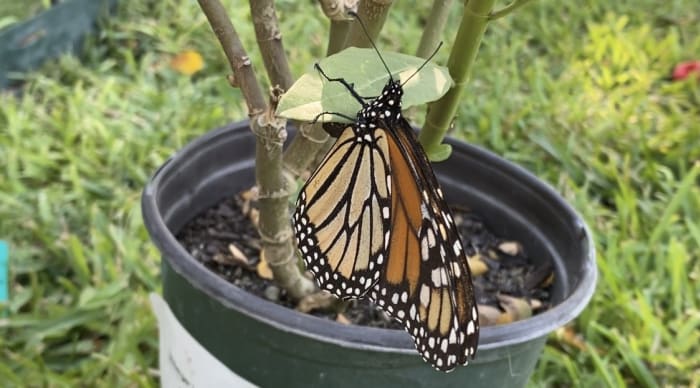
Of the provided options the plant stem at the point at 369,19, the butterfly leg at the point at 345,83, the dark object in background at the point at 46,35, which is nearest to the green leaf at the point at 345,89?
the butterfly leg at the point at 345,83

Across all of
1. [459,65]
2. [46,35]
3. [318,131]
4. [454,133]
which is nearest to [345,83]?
[459,65]

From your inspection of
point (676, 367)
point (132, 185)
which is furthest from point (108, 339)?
point (676, 367)

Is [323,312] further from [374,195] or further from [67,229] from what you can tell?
[67,229]

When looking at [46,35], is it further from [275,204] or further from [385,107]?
[385,107]

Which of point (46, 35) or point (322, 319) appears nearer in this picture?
point (322, 319)

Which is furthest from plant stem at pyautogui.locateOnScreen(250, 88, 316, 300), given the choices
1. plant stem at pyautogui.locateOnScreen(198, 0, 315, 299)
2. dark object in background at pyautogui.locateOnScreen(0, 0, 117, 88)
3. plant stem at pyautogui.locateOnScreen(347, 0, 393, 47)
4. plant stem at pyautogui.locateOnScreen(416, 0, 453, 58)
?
dark object in background at pyautogui.locateOnScreen(0, 0, 117, 88)

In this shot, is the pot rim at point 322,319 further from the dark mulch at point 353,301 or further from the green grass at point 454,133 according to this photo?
the green grass at point 454,133
